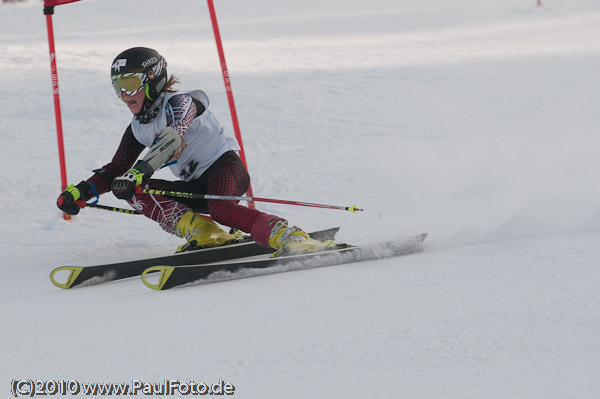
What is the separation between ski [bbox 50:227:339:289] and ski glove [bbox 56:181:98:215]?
0.31 m

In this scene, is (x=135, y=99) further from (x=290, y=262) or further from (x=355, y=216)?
(x=355, y=216)

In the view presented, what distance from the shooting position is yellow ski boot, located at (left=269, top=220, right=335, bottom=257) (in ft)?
11.7

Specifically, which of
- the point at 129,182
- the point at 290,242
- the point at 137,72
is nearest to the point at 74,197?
the point at 129,182

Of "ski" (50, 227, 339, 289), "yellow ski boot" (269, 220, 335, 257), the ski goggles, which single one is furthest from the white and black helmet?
"yellow ski boot" (269, 220, 335, 257)

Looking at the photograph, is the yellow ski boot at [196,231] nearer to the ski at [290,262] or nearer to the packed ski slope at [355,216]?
the ski at [290,262]

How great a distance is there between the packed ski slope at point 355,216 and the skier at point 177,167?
38 cm

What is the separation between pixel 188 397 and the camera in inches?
78.0

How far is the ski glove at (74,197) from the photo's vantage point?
373 centimetres

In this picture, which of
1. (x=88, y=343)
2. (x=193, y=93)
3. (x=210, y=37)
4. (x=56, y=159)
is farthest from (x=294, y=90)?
(x=88, y=343)

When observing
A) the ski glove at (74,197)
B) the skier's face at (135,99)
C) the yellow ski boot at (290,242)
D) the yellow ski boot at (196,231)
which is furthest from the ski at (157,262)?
the skier's face at (135,99)

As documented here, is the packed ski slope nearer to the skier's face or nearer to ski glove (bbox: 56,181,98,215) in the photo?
ski glove (bbox: 56,181,98,215)

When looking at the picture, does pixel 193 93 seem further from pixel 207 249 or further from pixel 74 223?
pixel 74 223

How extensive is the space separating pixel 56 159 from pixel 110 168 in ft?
8.53

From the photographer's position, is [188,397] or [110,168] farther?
[110,168]
